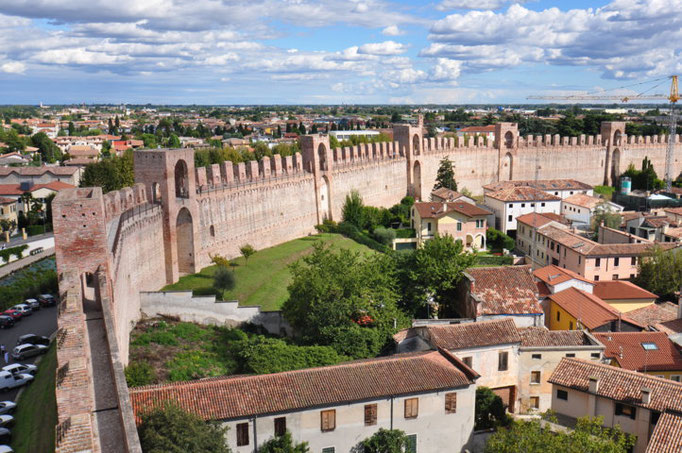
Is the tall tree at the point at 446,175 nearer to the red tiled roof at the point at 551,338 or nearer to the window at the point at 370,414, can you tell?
the red tiled roof at the point at 551,338

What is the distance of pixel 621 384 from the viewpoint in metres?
17.5

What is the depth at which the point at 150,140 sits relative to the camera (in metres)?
95.4

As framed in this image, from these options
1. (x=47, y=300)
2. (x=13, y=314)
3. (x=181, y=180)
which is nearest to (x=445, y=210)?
(x=181, y=180)

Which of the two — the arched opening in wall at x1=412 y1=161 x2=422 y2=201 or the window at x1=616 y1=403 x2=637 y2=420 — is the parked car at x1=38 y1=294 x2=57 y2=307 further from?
the arched opening in wall at x1=412 y1=161 x2=422 y2=201

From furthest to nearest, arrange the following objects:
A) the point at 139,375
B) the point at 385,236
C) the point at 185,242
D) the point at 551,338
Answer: the point at 385,236 → the point at 185,242 → the point at 551,338 → the point at 139,375

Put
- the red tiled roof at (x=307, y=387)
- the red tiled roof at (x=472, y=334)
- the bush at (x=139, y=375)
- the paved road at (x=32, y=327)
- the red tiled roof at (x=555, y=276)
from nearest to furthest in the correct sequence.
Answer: the red tiled roof at (x=307, y=387), the bush at (x=139, y=375), the red tiled roof at (x=472, y=334), the paved road at (x=32, y=327), the red tiled roof at (x=555, y=276)

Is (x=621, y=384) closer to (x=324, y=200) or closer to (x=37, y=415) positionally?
(x=37, y=415)

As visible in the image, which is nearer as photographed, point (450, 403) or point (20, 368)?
point (450, 403)

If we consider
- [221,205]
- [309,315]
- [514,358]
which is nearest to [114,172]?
[221,205]

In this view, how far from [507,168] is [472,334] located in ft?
139

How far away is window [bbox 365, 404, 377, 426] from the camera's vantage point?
17.4 meters

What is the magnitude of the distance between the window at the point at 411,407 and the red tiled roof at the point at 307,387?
36 cm

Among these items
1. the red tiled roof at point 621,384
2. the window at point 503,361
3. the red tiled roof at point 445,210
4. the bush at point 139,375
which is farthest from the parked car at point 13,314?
the red tiled roof at point 445,210

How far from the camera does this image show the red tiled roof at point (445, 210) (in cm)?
4278
